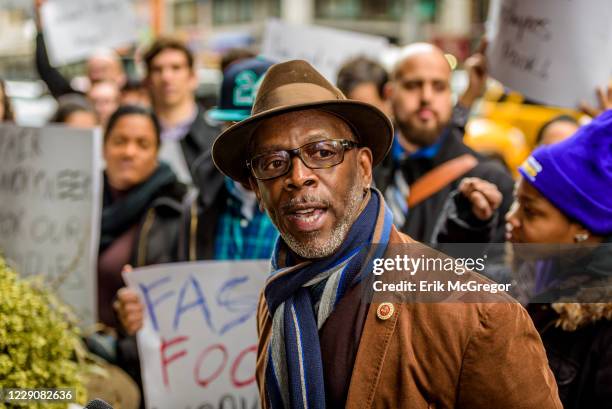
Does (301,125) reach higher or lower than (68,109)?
higher

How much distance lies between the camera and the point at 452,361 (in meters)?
1.99

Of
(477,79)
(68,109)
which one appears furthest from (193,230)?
(68,109)

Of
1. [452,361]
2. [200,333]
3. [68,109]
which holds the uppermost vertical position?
[452,361]

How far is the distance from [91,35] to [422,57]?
377 centimetres

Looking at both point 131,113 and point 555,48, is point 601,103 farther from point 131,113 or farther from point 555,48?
point 131,113

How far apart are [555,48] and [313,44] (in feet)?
8.61

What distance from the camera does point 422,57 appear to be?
14.3 feet

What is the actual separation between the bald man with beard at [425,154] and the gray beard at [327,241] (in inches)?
56.5

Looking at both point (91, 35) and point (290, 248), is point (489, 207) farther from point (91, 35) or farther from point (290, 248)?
point (91, 35)

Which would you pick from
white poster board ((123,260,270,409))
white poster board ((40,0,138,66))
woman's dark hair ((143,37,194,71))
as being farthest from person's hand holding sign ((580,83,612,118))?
white poster board ((40,0,138,66))

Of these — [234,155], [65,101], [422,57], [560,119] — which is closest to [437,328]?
[234,155]

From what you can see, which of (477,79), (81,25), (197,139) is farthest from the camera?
(81,25)

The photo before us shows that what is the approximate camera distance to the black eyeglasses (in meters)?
2.21

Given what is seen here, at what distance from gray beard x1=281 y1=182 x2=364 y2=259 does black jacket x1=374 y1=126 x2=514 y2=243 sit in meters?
1.31
